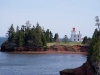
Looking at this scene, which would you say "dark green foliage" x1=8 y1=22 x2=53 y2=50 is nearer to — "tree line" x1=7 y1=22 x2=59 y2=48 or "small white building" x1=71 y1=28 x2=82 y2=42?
"tree line" x1=7 y1=22 x2=59 y2=48

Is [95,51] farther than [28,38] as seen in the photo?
No

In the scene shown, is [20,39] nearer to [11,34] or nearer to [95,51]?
[11,34]

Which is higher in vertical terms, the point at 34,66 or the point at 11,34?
the point at 11,34

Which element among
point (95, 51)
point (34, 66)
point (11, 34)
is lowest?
point (34, 66)

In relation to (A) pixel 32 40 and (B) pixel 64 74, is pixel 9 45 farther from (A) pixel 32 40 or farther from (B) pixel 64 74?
(B) pixel 64 74

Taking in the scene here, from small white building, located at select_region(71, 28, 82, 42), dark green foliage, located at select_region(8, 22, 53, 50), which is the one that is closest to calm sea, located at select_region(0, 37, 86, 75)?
dark green foliage, located at select_region(8, 22, 53, 50)

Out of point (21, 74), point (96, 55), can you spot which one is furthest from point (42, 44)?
point (96, 55)

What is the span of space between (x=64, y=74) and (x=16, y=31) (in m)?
85.1

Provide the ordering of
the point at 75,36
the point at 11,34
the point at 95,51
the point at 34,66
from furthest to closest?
the point at 75,36 → the point at 11,34 → the point at 34,66 → the point at 95,51

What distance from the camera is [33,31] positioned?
388 feet

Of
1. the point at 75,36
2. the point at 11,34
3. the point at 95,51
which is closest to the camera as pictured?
the point at 95,51

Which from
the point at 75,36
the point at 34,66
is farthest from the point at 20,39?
the point at 34,66

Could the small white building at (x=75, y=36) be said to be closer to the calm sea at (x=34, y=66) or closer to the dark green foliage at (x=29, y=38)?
the dark green foliage at (x=29, y=38)

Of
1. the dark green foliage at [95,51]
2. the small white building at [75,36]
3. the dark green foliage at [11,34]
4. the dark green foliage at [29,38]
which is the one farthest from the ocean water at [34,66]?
the small white building at [75,36]
